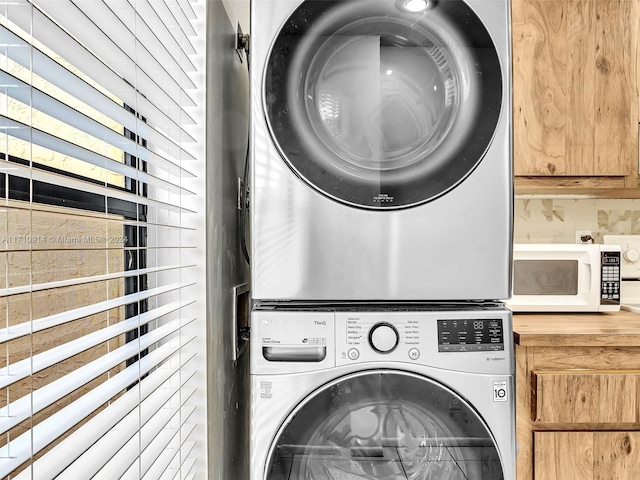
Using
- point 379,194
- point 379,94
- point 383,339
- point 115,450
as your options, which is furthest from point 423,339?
point 115,450

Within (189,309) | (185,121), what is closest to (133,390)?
(189,309)

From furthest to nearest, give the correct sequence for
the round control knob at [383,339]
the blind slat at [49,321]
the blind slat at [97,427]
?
the round control knob at [383,339]
the blind slat at [97,427]
the blind slat at [49,321]

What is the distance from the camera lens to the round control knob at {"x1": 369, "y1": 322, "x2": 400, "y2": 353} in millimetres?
1170

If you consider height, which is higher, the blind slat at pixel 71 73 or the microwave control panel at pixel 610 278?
the blind slat at pixel 71 73

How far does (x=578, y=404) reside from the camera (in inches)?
58.6

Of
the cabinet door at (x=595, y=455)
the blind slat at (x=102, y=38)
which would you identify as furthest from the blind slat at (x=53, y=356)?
the cabinet door at (x=595, y=455)

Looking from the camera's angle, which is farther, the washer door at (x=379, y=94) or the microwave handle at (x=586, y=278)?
the microwave handle at (x=586, y=278)

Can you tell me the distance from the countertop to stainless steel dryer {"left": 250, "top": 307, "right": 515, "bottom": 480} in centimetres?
37

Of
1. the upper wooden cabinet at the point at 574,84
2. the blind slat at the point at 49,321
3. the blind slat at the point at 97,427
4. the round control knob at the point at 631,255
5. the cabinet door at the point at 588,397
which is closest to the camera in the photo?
the blind slat at the point at 49,321

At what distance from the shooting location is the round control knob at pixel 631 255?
82.8 inches

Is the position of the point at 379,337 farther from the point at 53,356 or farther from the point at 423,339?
the point at 53,356

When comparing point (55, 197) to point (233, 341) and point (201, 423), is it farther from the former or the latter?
point (233, 341)

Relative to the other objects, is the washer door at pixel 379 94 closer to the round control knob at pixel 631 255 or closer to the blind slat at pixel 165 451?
the blind slat at pixel 165 451

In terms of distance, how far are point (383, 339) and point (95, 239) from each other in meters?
0.66
